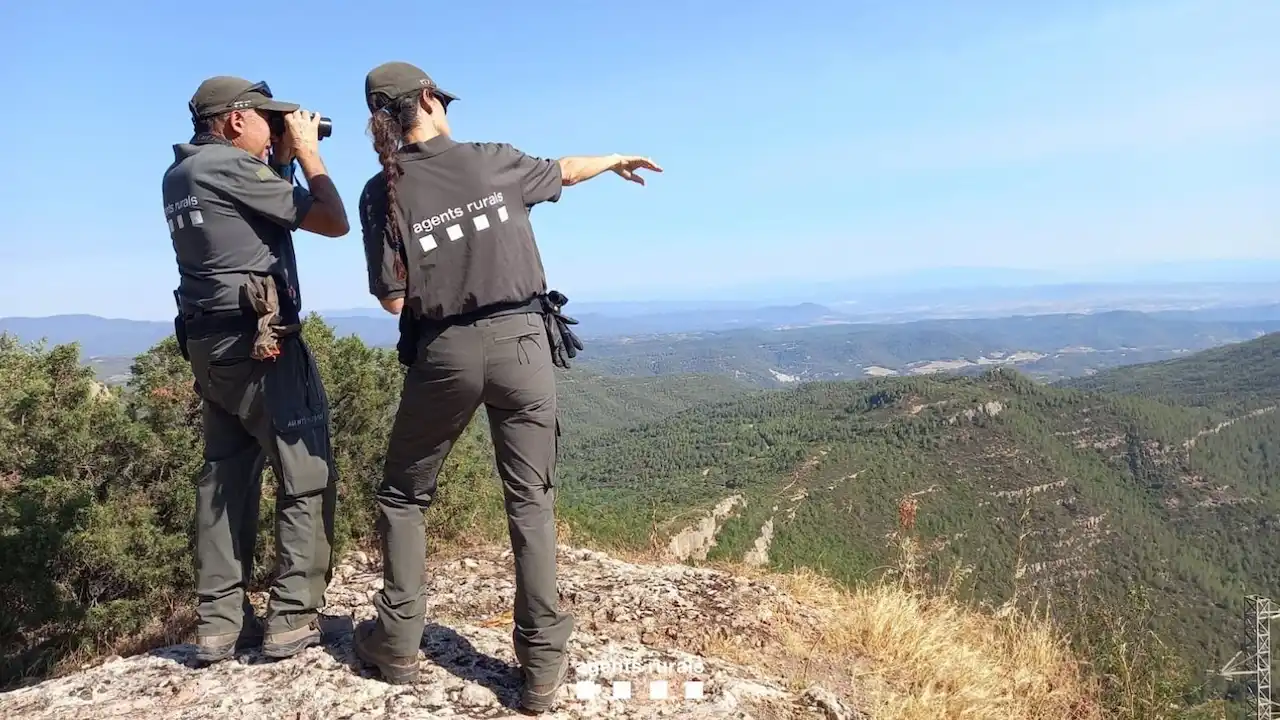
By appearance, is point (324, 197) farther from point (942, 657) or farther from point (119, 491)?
point (119, 491)

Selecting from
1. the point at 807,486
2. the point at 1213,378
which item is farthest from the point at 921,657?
the point at 1213,378

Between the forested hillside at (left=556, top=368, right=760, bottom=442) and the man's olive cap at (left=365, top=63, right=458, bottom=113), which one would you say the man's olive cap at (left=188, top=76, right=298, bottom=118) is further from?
the forested hillside at (left=556, top=368, right=760, bottom=442)

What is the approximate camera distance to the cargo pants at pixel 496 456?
2.56 m

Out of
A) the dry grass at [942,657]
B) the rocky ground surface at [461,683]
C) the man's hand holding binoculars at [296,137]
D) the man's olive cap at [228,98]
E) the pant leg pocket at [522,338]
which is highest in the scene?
the man's olive cap at [228,98]

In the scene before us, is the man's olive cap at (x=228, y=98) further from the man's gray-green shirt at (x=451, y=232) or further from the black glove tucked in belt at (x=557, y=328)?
the black glove tucked in belt at (x=557, y=328)

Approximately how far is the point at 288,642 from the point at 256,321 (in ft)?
4.45

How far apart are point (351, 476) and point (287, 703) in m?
3.47

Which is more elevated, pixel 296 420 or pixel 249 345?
pixel 249 345

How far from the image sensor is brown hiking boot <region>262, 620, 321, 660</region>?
3004 mm

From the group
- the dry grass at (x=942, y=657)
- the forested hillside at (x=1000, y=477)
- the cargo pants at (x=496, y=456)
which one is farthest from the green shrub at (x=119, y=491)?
the forested hillside at (x=1000, y=477)

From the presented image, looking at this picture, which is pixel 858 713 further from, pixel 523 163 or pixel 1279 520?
pixel 1279 520

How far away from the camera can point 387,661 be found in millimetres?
2852

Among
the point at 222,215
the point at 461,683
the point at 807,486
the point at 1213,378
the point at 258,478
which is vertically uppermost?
the point at 222,215

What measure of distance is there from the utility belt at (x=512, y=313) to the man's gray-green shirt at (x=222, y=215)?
0.67 m
